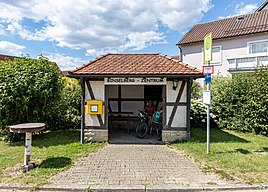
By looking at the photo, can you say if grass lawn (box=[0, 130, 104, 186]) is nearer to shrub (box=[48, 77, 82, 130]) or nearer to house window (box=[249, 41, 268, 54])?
shrub (box=[48, 77, 82, 130])

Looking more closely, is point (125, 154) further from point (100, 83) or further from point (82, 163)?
point (100, 83)

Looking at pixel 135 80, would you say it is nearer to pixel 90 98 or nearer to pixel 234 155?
pixel 90 98

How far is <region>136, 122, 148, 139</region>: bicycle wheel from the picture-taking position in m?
8.30

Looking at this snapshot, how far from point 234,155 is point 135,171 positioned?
312 centimetres

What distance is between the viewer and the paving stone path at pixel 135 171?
13.4 feet

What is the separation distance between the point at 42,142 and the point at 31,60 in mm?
3335

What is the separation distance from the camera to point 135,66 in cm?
767

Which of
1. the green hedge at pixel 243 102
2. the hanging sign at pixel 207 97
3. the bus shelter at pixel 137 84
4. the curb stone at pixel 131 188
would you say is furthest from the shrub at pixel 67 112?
the green hedge at pixel 243 102

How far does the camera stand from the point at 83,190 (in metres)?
3.82

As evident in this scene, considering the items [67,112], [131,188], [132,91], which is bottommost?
[131,188]

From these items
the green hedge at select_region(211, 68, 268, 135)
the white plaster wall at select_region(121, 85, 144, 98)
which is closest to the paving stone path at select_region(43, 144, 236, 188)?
the white plaster wall at select_region(121, 85, 144, 98)

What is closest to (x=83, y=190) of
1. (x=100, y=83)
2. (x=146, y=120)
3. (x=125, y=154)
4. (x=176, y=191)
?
(x=176, y=191)

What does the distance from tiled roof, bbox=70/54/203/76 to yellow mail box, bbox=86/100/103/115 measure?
3.48 feet

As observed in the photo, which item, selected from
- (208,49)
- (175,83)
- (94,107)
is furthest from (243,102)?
(94,107)
